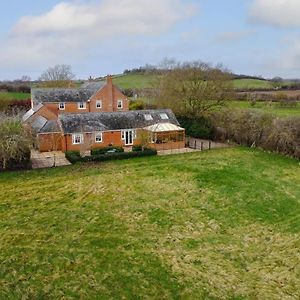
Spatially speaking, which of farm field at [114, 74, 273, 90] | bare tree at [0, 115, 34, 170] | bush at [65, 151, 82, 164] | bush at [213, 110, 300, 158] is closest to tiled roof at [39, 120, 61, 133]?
bush at [65, 151, 82, 164]

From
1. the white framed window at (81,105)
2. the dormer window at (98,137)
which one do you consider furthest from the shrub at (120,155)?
the white framed window at (81,105)

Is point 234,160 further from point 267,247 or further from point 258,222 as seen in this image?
point 267,247

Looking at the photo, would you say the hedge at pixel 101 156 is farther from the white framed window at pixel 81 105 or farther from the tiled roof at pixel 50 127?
the white framed window at pixel 81 105

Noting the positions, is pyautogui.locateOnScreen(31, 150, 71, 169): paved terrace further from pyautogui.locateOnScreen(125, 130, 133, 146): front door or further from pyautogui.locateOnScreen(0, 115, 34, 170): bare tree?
pyautogui.locateOnScreen(125, 130, 133, 146): front door

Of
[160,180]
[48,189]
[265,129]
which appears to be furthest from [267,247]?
[265,129]

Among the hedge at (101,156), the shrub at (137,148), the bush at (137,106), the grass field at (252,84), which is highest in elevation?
the grass field at (252,84)

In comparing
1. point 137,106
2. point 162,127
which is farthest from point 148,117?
point 137,106

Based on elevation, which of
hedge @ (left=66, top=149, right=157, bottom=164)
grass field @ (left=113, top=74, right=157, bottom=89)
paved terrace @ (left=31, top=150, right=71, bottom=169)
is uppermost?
grass field @ (left=113, top=74, right=157, bottom=89)
